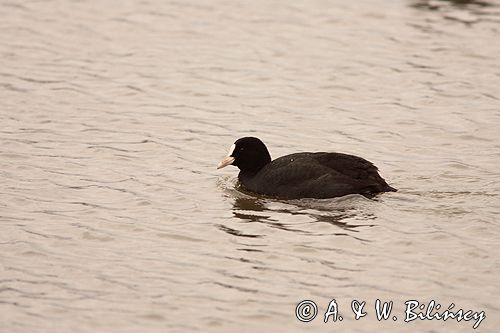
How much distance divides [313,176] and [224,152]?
2376 millimetres

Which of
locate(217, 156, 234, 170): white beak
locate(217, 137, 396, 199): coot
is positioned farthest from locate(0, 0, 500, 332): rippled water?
locate(217, 156, 234, 170): white beak

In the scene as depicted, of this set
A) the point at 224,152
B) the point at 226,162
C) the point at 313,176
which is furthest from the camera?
the point at 224,152

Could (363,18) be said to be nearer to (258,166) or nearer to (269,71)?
(269,71)

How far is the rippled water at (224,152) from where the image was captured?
944 centimetres

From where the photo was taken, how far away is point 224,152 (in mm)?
14211

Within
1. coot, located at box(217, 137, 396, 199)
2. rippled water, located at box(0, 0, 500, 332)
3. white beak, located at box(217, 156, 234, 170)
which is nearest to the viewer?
rippled water, located at box(0, 0, 500, 332)

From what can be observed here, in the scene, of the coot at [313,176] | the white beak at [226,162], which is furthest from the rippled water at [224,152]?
the white beak at [226,162]

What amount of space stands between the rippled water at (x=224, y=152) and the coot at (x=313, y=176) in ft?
0.54

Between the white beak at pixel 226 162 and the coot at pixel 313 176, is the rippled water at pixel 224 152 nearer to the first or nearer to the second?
the coot at pixel 313 176

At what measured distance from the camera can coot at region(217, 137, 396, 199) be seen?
39.2ft

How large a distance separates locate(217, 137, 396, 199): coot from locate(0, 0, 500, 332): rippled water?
0.16 metres

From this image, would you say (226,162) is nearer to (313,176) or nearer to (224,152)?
(313,176)

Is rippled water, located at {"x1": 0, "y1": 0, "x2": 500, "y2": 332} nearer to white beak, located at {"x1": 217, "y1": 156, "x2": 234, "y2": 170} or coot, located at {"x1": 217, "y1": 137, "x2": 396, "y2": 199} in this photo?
coot, located at {"x1": 217, "y1": 137, "x2": 396, "y2": 199}

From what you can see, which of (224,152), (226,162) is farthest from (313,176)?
(224,152)
